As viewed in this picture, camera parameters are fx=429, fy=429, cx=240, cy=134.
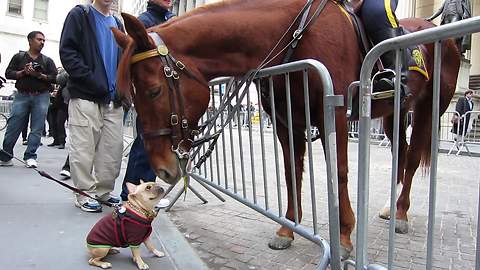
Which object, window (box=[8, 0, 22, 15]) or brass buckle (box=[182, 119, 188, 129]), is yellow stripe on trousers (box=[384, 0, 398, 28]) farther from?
window (box=[8, 0, 22, 15])

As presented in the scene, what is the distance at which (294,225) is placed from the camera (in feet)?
9.69

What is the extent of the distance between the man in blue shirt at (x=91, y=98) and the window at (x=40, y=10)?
127ft

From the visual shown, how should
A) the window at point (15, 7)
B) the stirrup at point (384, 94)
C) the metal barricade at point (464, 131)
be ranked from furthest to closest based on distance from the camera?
the window at point (15, 7), the metal barricade at point (464, 131), the stirrup at point (384, 94)

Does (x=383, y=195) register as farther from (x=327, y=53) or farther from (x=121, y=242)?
(x=121, y=242)

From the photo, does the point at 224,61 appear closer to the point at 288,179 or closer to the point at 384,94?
the point at 384,94

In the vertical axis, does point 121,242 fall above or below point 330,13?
below

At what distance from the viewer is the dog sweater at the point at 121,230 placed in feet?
9.20

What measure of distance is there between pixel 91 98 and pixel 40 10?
39278mm

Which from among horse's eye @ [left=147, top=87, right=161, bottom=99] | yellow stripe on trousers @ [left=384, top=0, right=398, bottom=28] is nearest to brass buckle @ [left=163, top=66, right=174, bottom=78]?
horse's eye @ [left=147, top=87, right=161, bottom=99]

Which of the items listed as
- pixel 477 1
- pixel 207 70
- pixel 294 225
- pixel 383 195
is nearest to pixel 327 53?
pixel 207 70

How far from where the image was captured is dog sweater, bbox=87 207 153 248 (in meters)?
2.80

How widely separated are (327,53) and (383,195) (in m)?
3.50

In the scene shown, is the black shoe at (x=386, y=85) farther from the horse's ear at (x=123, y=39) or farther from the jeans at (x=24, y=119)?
the jeans at (x=24, y=119)

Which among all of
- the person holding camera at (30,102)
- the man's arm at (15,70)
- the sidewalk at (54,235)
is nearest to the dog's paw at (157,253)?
the sidewalk at (54,235)
